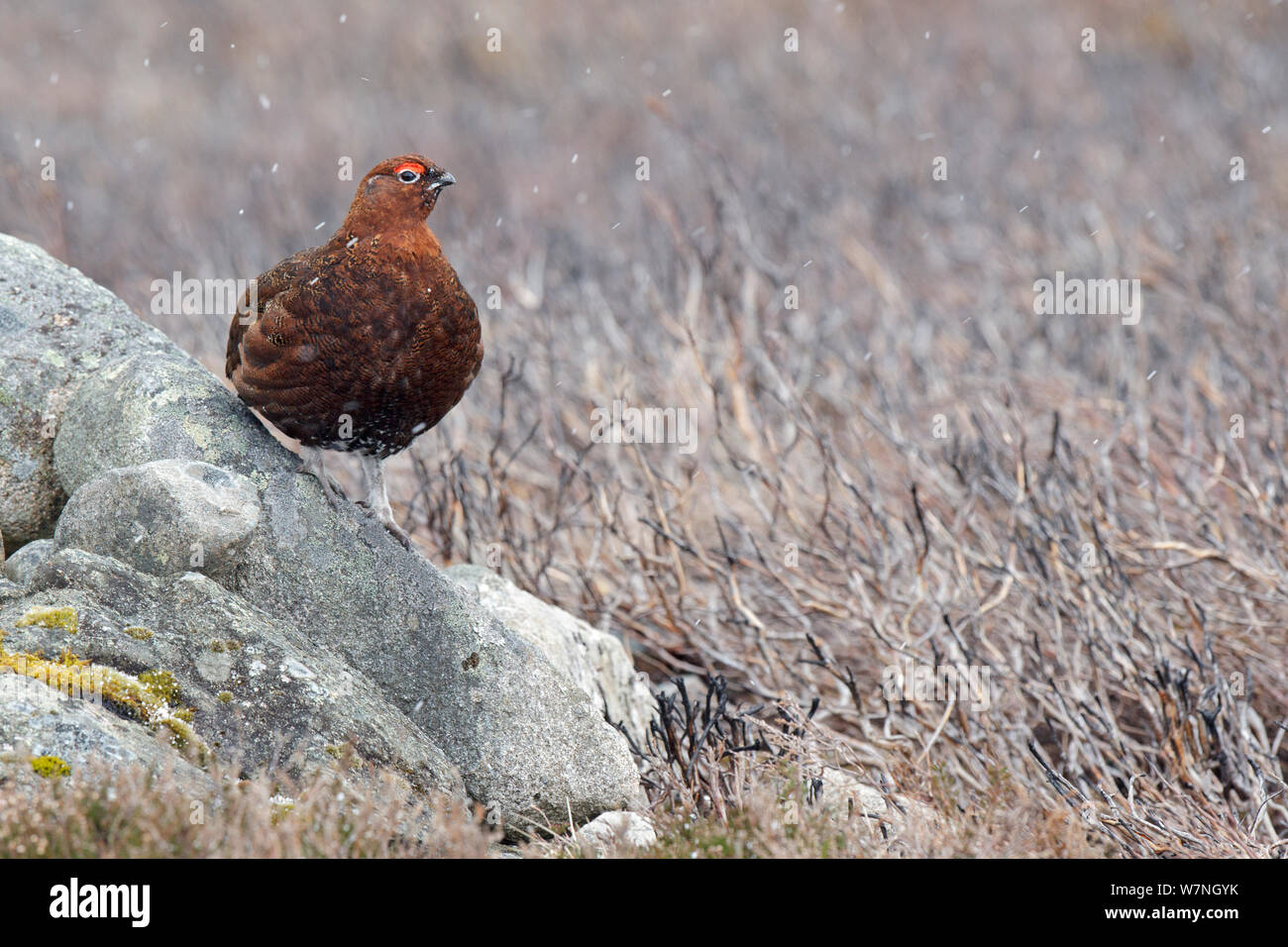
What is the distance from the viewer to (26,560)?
3.39 metres

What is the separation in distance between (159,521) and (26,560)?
1.39ft

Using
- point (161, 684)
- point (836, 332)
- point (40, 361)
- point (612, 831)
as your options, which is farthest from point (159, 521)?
point (836, 332)

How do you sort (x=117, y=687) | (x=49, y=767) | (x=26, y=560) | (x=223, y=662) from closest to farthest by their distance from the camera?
1. (x=49, y=767)
2. (x=117, y=687)
3. (x=223, y=662)
4. (x=26, y=560)

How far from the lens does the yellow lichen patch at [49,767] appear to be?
2.54 meters

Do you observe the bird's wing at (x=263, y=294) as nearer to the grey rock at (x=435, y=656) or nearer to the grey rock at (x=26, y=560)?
the grey rock at (x=435, y=656)

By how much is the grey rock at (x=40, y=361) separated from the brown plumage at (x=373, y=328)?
0.76m

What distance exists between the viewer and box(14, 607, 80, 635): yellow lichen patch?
2.89 m

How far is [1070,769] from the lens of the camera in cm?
449

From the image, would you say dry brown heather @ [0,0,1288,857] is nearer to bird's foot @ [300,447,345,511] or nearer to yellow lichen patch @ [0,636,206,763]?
yellow lichen patch @ [0,636,206,763]

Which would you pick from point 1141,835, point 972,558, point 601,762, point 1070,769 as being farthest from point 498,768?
point 972,558

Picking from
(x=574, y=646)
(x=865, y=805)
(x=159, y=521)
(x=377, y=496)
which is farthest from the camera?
(x=574, y=646)

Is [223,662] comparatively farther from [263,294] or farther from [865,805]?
[865,805]

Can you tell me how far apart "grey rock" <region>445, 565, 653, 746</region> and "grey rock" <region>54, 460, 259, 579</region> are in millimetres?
835
